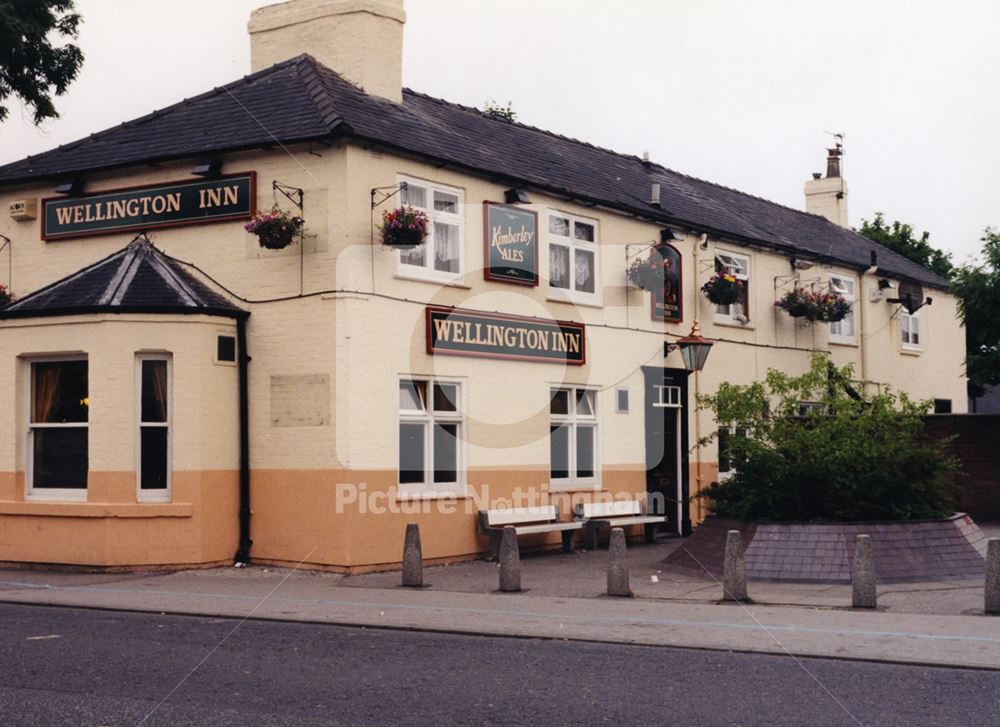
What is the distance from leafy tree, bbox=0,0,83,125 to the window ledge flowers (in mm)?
15757

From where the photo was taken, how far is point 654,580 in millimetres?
16359

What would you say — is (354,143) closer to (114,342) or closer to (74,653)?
(114,342)

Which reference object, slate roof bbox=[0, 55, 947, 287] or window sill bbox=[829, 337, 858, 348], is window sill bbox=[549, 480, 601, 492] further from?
window sill bbox=[829, 337, 858, 348]

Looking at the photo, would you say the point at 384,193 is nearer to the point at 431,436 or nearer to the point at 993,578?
the point at 431,436

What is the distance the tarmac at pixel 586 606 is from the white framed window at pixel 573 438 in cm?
310

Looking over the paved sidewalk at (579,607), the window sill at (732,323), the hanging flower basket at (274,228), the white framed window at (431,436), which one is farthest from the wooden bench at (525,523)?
the window sill at (732,323)

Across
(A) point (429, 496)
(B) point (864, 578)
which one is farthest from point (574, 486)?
(B) point (864, 578)

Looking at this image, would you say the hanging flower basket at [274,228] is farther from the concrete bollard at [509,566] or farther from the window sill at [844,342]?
the window sill at [844,342]

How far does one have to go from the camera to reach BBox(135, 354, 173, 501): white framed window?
17562 millimetres

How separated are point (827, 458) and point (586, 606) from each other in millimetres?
4591

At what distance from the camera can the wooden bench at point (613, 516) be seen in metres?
21.3

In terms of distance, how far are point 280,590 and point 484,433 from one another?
200 inches

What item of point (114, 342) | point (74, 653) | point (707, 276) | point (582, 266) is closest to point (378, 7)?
point (582, 266)

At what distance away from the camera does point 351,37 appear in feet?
67.1
